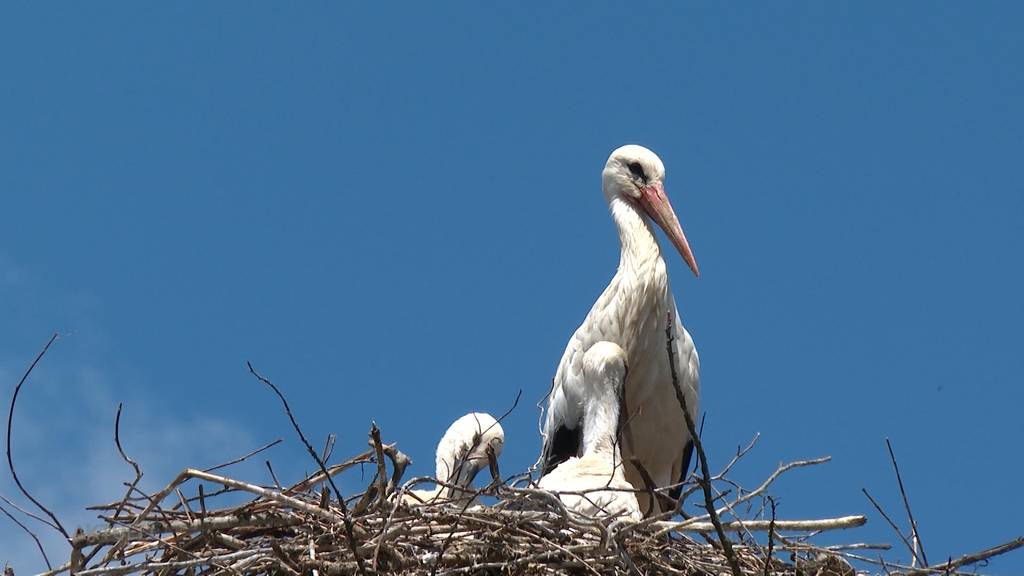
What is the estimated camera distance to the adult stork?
22.6ft

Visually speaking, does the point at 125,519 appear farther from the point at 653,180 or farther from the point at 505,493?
the point at 653,180

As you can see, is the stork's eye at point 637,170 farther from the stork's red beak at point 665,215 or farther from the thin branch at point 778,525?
the thin branch at point 778,525

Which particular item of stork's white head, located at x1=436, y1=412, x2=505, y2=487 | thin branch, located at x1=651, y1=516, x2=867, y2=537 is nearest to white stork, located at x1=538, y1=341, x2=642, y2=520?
stork's white head, located at x1=436, y1=412, x2=505, y2=487

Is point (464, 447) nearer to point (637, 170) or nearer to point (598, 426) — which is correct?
point (598, 426)

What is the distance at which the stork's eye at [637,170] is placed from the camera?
7.24 m

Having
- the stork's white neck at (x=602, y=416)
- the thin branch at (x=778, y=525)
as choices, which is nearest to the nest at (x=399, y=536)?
the thin branch at (x=778, y=525)

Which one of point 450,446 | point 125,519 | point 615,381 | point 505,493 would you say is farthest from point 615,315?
point 125,519

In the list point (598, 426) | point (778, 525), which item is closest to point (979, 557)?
point (778, 525)

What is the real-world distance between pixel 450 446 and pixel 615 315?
86 centimetres

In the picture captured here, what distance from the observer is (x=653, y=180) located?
7.23 m

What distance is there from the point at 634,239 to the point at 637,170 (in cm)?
31

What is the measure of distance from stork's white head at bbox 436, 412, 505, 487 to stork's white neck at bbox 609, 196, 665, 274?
0.85 m

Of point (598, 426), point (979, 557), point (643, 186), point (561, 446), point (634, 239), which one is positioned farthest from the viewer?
point (643, 186)

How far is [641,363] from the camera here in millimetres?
6980
